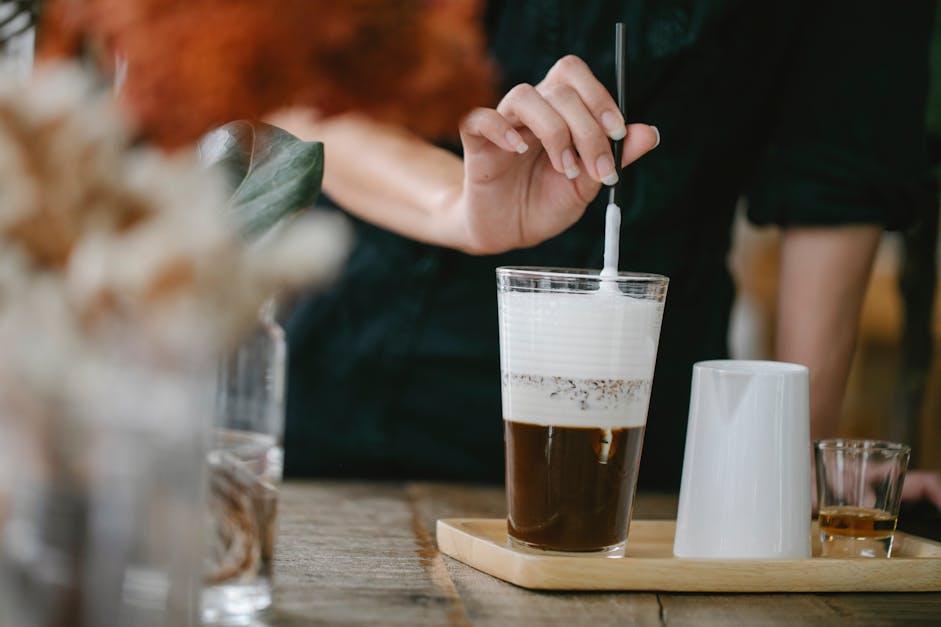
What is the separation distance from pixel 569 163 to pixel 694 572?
35 centimetres

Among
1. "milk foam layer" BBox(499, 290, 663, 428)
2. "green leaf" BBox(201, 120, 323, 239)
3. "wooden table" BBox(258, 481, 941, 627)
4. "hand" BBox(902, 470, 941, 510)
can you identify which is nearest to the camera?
"green leaf" BBox(201, 120, 323, 239)

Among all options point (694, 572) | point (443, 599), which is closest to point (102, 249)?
point (443, 599)

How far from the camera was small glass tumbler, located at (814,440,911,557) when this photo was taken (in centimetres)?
83

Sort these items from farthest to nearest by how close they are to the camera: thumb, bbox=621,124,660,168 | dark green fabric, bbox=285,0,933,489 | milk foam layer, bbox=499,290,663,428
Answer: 1. dark green fabric, bbox=285,0,933,489
2. thumb, bbox=621,124,660,168
3. milk foam layer, bbox=499,290,663,428

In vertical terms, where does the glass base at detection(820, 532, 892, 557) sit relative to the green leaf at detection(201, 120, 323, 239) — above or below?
below

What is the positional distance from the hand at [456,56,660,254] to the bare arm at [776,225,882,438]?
550 millimetres

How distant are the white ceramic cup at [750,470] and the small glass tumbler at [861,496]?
0.07 metres

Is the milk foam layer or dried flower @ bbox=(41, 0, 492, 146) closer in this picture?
dried flower @ bbox=(41, 0, 492, 146)

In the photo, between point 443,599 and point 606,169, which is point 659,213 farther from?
point 443,599

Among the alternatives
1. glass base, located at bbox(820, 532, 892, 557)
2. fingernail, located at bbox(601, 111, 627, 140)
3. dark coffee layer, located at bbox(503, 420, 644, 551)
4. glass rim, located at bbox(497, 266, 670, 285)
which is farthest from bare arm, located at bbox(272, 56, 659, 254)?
glass base, located at bbox(820, 532, 892, 557)

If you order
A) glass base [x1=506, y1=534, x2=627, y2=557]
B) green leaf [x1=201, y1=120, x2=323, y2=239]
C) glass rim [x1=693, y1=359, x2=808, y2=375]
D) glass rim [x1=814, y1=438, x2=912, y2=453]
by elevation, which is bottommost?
glass base [x1=506, y1=534, x2=627, y2=557]

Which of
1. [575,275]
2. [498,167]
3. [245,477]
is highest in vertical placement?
[498,167]

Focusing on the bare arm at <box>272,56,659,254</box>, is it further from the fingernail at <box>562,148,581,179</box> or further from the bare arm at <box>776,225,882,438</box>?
the bare arm at <box>776,225,882,438</box>

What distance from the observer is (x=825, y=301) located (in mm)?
1431
